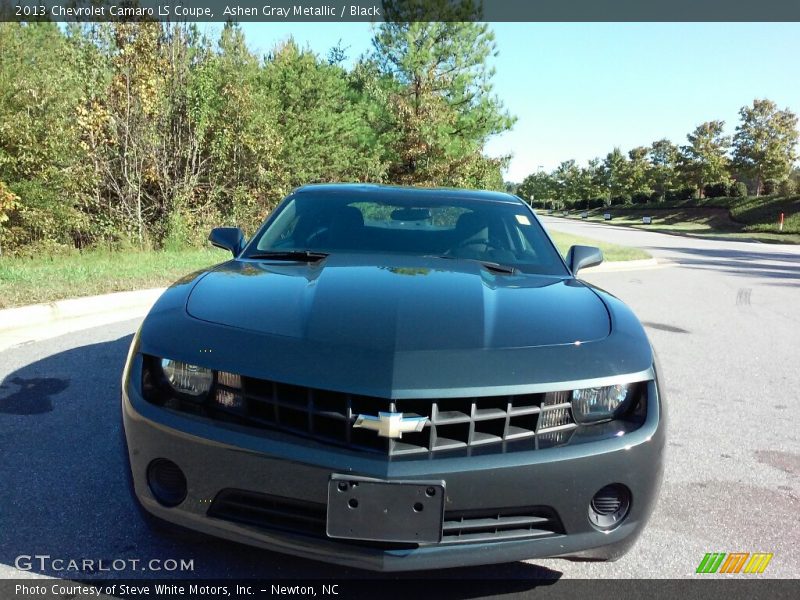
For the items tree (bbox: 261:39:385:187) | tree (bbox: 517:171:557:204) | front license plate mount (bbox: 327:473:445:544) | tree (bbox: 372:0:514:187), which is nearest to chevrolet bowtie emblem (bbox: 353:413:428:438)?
front license plate mount (bbox: 327:473:445:544)

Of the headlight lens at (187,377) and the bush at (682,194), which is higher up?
the bush at (682,194)

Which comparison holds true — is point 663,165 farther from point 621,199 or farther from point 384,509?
point 384,509

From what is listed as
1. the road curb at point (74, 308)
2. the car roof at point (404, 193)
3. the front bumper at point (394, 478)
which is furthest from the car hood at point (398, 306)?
the road curb at point (74, 308)

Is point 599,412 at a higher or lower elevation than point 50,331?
higher

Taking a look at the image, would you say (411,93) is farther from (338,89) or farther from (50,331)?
(50,331)

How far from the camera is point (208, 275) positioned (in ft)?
9.39

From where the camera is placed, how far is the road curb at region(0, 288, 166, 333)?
590 cm

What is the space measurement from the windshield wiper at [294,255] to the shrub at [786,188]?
1937 inches

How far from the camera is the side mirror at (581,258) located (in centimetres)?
352

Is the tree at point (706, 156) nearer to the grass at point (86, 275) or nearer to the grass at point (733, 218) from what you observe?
the grass at point (733, 218)

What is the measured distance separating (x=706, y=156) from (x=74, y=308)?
62513mm

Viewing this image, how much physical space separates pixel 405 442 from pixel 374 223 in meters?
1.92

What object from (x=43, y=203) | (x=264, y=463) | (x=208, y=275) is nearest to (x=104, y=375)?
(x=208, y=275)

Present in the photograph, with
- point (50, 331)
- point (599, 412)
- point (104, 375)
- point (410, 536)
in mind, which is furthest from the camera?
point (50, 331)
